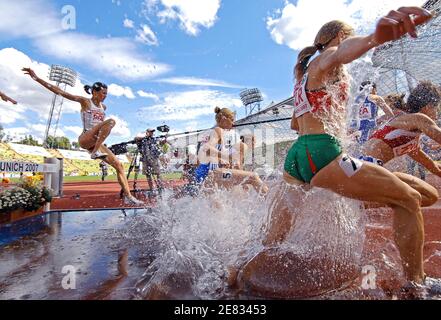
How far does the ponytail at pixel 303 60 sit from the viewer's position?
98.3 inches

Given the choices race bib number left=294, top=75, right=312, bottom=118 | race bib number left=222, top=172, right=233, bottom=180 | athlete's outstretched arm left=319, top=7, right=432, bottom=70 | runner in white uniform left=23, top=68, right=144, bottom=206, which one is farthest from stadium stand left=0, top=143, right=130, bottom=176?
athlete's outstretched arm left=319, top=7, right=432, bottom=70

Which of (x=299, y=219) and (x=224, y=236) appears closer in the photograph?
(x=299, y=219)

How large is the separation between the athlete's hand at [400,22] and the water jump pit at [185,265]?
1592mm

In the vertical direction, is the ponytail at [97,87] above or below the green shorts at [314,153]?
above

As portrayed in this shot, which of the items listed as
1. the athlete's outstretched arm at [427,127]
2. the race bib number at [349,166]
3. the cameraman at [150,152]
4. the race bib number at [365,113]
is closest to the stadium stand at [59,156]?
the cameraman at [150,152]

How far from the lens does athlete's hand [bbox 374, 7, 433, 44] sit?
5.53 feet

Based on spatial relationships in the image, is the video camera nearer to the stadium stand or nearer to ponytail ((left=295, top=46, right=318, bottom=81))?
ponytail ((left=295, top=46, right=318, bottom=81))

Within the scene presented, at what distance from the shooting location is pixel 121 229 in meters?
4.66

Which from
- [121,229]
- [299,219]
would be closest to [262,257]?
[299,219]

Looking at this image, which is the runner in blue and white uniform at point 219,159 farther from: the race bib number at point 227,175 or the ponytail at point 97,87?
Answer: the ponytail at point 97,87

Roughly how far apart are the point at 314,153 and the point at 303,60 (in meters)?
0.83

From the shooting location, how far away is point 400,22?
1713mm
